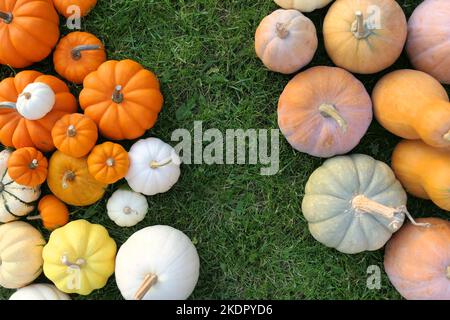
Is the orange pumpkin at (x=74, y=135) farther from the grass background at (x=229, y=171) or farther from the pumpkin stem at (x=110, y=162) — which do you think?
the grass background at (x=229, y=171)

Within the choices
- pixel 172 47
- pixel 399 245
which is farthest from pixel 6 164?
pixel 399 245

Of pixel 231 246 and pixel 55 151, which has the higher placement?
pixel 55 151

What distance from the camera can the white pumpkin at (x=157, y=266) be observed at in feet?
7.24

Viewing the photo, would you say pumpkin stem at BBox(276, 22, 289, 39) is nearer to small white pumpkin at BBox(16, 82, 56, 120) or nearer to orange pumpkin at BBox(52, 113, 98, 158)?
orange pumpkin at BBox(52, 113, 98, 158)

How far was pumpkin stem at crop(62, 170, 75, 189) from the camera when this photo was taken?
7.43 ft

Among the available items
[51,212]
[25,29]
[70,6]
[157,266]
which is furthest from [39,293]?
[70,6]

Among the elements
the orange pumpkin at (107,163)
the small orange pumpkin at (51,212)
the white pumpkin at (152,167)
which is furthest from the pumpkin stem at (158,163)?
the small orange pumpkin at (51,212)

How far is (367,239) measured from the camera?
2.20 meters

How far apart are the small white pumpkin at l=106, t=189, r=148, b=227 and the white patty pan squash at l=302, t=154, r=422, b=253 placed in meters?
0.84

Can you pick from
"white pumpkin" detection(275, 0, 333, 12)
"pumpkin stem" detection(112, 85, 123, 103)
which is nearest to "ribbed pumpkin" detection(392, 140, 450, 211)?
"white pumpkin" detection(275, 0, 333, 12)

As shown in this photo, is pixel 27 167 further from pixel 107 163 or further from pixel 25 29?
pixel 25 29

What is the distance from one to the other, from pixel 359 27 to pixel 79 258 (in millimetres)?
1655
